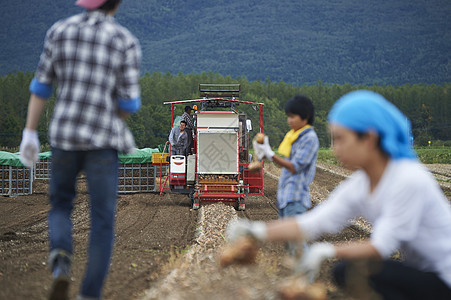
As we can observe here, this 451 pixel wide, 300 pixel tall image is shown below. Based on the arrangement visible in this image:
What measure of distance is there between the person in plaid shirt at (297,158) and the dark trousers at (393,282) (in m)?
2.16

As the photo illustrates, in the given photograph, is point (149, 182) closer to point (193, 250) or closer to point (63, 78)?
point (193, 250)

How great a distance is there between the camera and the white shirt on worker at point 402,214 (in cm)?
277

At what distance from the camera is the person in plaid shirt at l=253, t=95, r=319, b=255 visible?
17.1 ft

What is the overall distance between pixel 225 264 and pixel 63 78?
5.50 ft

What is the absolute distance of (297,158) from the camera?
17.1ft

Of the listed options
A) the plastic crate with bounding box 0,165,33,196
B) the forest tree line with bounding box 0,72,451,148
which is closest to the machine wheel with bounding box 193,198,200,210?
the plastic crate with bounding box 0,165,33,196

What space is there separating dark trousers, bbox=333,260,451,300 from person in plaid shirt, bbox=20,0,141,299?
5.26ft

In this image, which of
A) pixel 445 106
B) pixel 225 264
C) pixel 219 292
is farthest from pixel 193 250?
pixel 445 106

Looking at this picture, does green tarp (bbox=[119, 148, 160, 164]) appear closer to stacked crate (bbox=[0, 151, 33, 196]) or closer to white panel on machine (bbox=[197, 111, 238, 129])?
stacked crate (bbox=[0, 151, 33, 196])

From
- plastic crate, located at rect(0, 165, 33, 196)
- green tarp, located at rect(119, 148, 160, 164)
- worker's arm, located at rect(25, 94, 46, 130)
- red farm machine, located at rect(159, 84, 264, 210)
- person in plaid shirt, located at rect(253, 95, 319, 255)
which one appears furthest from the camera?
plastic crate, located at rect(0, 165, 33, 196)

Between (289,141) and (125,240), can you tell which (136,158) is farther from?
(289,141)

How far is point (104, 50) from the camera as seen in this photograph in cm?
358

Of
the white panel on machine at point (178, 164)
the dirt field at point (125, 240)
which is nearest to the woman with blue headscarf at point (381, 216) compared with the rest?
the dirt field at point (125, 240)

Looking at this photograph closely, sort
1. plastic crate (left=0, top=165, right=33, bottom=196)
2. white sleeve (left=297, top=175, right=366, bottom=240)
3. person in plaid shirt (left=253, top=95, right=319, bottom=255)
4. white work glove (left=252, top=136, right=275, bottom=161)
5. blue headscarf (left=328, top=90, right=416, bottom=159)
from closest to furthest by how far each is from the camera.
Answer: blue headscarf (left=328, top=90, right=416, bottom=159)
white sleeve (left=297, top=175, right=366, bottom=240)
person in plaid shirt (left=253, top=95, right=319, bottom=255)
white work glove (left=252, top=136, right=275, bottom=161)
plastic crate (left=0, top=165, right=33, bottom=196)
